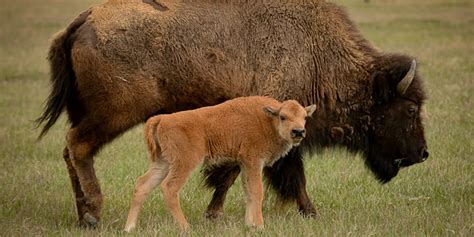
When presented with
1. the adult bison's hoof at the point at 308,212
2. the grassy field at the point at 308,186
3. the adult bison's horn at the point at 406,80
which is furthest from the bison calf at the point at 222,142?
the adult bison's horn at the point at 406,80

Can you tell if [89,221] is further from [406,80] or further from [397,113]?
[406,80]

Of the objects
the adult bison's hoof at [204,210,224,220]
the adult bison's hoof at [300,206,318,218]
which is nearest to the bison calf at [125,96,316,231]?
the adult bison's hoof at [204,210,224,220]

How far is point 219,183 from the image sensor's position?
8797 mm

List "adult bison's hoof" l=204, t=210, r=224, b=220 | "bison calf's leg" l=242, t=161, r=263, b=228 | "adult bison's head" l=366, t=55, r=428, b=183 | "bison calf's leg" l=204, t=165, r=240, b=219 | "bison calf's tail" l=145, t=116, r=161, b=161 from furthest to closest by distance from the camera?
"adult bison's head" l=366, t=55, r=428, b=183, "bison calf's leg" l=204, t=165, r=240, b=219, "adult bison's hoof" l=204, t=210, r=224, b=220, "bison calf's leg" l=242, t=161, r=263, b=228, "bison calf's tail" l=145, t=116, r=161, b=161

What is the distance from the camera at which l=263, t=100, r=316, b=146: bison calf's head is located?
24.0 ft

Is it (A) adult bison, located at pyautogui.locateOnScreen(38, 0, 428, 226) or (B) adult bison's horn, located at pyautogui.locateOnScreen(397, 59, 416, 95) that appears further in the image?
(B) adult bison's horn, located at pyautogui.locateOnScreen(397, 59, 416, 95)

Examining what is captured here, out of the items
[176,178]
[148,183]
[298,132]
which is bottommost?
[148,183]

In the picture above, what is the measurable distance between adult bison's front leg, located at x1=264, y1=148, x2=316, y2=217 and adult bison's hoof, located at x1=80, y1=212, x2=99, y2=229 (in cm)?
186

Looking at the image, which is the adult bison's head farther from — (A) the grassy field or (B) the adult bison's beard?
(A) the grassy field

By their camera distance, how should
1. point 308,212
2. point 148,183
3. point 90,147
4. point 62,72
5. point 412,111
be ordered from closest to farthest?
1. point 148,183
2. point 90,147
3. point 62,72
4. point 308,212
5. point 412,111

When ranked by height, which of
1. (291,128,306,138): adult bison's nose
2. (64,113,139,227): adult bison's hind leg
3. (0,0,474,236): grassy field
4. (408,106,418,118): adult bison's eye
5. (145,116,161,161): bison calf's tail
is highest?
(291,128,306,138): adult bison's nose

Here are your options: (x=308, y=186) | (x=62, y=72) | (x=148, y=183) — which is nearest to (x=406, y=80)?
(x=308, y=186)

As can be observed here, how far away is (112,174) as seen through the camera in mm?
10641

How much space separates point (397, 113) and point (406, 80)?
1.30 feet
